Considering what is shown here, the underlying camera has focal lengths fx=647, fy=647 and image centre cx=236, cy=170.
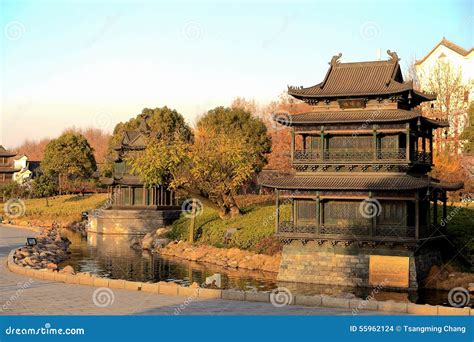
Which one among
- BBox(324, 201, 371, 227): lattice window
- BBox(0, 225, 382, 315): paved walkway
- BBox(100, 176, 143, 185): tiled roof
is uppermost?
BBox(100, 176, 143, 185): tiled roof

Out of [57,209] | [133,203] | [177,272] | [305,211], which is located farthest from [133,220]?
[305,211]

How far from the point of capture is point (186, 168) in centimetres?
5131

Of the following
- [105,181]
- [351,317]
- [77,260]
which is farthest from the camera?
[105,181]

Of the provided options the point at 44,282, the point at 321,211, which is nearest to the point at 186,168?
the point at 321,211

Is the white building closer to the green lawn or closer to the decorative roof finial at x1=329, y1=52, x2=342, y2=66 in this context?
the green lawn

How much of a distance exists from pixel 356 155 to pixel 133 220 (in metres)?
33.7

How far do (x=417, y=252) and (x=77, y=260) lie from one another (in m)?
23.4

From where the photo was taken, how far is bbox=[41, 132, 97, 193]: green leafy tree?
3799 inches

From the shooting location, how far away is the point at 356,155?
35344mm

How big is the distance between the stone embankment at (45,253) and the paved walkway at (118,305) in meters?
8.27

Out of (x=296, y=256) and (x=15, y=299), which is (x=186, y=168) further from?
(x=15, y=299)

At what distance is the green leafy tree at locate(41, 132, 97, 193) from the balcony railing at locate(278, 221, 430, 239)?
6601 cm

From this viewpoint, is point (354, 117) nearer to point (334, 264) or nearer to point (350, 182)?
point (350, 182)

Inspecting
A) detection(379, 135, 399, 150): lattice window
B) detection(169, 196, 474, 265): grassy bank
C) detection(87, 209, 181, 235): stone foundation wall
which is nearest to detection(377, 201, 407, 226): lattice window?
detection(379, 135, 399, 150): lattice window
